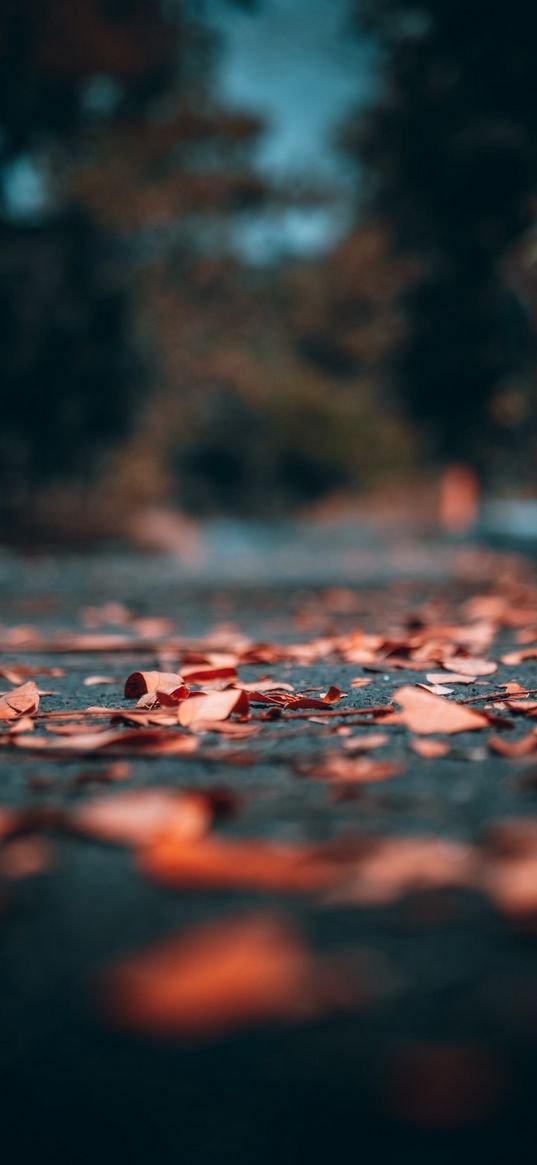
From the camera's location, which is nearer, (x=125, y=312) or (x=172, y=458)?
(x=125, y=312)

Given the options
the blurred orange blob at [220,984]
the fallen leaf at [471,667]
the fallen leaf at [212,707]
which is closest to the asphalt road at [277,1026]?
the blurred orange blob at [220,984]

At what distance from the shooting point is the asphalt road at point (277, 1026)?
2.42 ft

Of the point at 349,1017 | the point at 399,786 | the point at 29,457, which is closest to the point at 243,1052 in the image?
the point at 349,1017

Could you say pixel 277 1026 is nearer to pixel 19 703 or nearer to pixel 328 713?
pixel 328 713

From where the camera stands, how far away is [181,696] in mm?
2203

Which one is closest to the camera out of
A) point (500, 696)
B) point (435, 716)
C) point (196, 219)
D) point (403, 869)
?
point (403, 869)

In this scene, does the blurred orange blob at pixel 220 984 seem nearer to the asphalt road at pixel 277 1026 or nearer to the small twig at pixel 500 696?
the asphalt road at pixel 277 1026

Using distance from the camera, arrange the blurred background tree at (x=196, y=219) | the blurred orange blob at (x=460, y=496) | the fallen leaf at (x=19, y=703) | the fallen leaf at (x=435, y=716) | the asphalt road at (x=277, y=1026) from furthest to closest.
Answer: the blurred orange blob at (x=460, y=496)
the blurred background tree at (x=196, y=219)
the fallen leaf at (x=19, y=703)
the fallen leaf at (x=435, y=716)
the asphalt road at (x=277, y=1026)

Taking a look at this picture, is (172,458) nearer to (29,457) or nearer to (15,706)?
(29,457)

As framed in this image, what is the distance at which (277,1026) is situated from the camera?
86 cm

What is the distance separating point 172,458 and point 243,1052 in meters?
27.2

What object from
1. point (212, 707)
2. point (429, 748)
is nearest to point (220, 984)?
point (429, 748)

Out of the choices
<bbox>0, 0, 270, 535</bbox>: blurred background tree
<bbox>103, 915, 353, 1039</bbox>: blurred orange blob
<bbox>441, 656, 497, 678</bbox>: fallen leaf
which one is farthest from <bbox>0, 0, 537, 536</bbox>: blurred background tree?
<bbox>103, 915, 353, 1039</bbox>: blurred orange blob

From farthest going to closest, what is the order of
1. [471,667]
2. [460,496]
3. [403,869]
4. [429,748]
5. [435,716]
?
1. [460,496]
2. [471,667]
3. [435,716]
4. [429,748]
5. [403,869]
